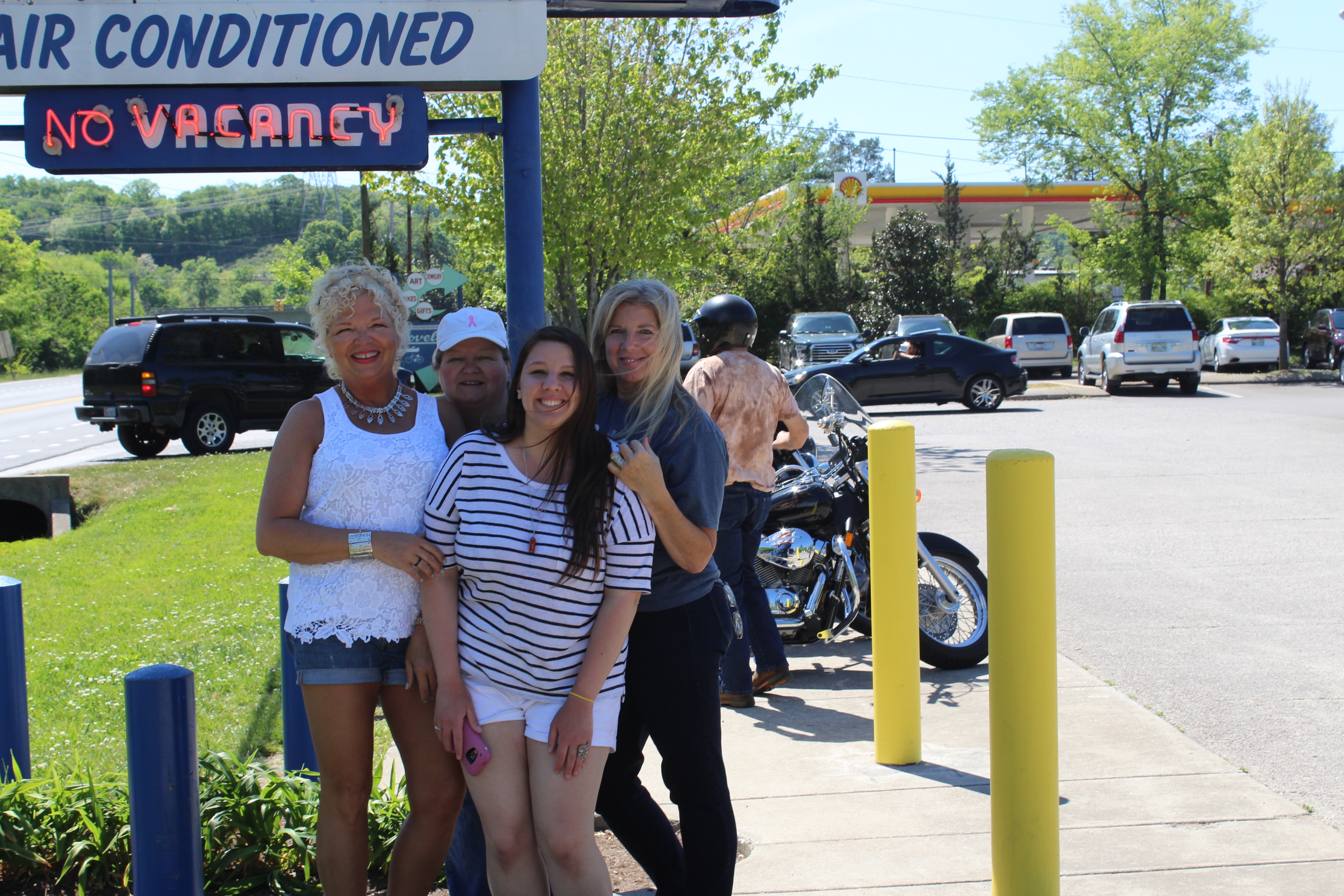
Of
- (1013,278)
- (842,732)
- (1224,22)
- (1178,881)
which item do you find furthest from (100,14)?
(1013,278)

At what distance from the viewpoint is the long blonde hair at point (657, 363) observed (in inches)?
107

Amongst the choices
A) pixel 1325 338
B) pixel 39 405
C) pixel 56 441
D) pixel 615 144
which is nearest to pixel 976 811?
pixel 615 144

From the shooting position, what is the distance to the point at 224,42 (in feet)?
11.3

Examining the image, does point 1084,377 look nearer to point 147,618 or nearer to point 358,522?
point 147,618

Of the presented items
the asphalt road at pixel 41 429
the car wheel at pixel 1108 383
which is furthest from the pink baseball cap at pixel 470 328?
the car wheel at pixel 1108 383

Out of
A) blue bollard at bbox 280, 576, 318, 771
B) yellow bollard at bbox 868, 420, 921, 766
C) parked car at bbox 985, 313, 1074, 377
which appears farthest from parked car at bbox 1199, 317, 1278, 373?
blue bollard at bbox 280, 576, 318, 771

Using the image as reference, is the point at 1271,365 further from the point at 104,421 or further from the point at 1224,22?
the point at 104,421

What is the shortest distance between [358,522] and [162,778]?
0.86 meters

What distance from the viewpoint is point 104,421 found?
54.3 feet

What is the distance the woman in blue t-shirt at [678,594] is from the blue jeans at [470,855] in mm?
460

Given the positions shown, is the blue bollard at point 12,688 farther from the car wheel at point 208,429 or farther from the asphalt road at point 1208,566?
the car wheel at point 208,429

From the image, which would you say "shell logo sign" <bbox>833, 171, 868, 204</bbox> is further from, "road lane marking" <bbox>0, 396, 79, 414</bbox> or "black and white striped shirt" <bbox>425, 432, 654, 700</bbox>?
"black and white striped shirt" <bbox>425, 432, 654, 700</bbox>

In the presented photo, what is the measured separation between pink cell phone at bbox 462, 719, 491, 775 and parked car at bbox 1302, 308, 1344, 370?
30.1 m

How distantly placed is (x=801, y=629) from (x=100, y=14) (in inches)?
157
